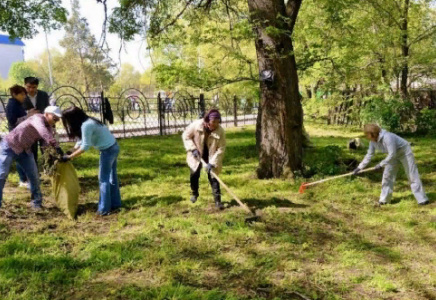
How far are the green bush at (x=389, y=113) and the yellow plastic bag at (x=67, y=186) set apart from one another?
996cm

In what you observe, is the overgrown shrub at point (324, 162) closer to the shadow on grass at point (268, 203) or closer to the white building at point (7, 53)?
the shadow on grass at point (268, 203)

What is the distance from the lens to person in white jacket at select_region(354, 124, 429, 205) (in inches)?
210

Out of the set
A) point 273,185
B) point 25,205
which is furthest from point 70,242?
point 273,185

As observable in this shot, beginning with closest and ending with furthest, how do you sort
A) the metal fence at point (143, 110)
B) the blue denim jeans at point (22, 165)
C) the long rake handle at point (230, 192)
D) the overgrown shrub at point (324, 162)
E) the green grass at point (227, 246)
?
the green grass at point (227, 246) < the blue denim jeans at point (22, 165) < the long rake handle at point (230, 192) < the overgrown shrub at point (324, 162) < the metal fence at point (143, 110)

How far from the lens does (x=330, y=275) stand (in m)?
3.52

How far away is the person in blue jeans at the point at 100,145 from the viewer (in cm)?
478

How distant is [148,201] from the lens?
18.9 ft

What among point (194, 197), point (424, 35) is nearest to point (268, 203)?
point (194, 197)

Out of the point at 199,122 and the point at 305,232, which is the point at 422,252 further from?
the point at 199,122

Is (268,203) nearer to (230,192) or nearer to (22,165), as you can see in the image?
(230,192)

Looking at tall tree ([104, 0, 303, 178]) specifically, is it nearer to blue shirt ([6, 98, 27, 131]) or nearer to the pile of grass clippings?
the pile of grass clippings

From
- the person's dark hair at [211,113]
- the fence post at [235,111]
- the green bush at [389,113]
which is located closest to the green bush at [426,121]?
the green bush at [389,113]

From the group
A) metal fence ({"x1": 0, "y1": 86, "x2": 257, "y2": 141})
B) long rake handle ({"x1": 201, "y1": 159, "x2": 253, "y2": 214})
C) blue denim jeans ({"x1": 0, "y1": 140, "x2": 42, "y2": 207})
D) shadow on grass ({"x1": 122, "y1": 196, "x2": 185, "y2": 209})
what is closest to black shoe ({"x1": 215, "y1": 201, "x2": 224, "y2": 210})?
long rake handle ({"x1": 201, "y1": 159, "x2": 253, "y2": 214})

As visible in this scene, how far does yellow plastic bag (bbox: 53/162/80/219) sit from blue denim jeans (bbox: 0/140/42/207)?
33 centimetres
